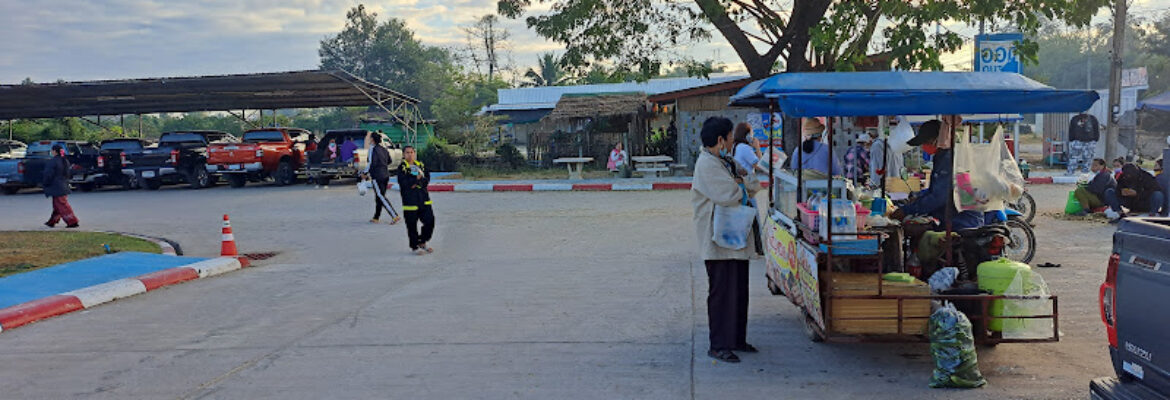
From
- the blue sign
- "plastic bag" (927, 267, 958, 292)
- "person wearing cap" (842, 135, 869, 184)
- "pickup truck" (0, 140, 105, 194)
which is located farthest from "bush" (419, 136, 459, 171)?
"plastic bag" (927, 267, 958, 292)

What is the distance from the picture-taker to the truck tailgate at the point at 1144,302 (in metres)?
3.20

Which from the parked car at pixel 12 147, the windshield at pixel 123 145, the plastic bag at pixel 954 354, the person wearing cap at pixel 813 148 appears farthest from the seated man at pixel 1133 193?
the parked car at pixel 12 147

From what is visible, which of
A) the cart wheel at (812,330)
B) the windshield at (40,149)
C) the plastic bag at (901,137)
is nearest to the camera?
the cart wheel at (812,330)

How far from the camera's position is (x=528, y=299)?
320 inches

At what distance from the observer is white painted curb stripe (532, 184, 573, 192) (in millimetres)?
21688

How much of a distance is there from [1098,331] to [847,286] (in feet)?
7.77

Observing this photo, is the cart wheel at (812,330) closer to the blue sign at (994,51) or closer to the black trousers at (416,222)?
the black trousers at (416,222)

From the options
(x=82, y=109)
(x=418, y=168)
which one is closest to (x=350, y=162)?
(x=418, y=168)

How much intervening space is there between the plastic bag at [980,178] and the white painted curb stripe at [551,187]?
15.2m

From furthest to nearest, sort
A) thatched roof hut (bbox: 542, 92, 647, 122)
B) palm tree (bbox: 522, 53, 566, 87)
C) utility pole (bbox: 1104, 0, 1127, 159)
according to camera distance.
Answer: palm tree (bbox: 522, 53, 566, 87), thatched roof hut (bbox: 542, 92, 647, 122), utility pole (bbox: 1104, 0, 1127, 159)

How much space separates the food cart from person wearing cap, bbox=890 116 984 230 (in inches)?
16.4

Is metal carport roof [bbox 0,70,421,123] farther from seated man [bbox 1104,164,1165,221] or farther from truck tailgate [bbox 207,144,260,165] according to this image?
seated man [bbox 1104,164,1165,221]

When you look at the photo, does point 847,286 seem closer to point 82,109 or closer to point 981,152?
point 981,152

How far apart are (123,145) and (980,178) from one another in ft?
87.5
